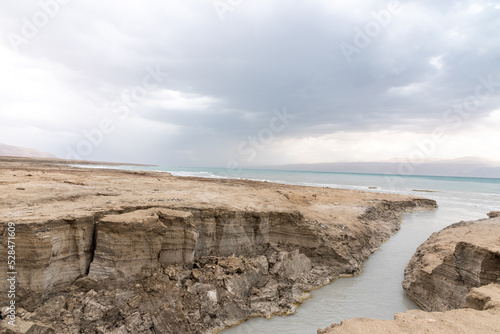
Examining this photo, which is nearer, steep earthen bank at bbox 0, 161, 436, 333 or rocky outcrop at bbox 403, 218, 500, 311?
steep earthen bank at bbox 0, 161, 436, 333

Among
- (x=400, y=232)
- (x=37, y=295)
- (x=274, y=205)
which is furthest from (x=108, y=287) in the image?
(x=400, y=232)

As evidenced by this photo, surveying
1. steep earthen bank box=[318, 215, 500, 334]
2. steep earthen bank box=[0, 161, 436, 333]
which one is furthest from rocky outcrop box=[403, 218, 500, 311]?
steep earthen bank box=[0, 161, 436, 333]

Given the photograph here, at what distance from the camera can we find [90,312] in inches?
250

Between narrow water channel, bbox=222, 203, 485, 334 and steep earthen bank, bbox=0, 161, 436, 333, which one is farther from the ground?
steep earthen bank, bbox=0, 161, 436, 333

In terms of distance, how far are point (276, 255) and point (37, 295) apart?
7.80 meters

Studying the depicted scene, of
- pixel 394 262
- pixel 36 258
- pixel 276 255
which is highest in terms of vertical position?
pixel 36 258

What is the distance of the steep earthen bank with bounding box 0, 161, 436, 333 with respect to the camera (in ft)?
20.2

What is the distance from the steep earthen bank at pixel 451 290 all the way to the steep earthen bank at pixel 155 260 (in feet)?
9.61

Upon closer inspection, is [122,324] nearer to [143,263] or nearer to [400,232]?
[143,263]
